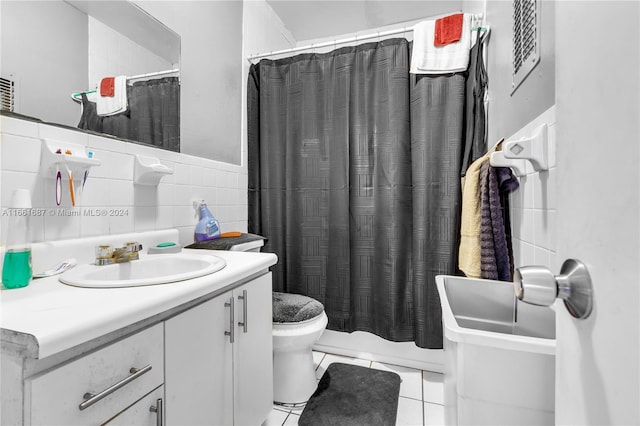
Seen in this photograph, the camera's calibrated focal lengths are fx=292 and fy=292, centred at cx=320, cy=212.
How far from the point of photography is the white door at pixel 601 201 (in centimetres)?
22

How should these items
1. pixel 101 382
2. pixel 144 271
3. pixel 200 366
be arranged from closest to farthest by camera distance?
pixel 101 382, pixel 200 366, pixel 144 271

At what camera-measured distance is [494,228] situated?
3.78 feet

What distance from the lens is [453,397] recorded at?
2.50ft

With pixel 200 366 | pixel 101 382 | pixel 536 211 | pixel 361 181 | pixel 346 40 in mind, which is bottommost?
pixel 200 366

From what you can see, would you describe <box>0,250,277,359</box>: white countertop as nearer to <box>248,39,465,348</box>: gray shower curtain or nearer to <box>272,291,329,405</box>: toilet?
<box>272,291,329,405</box>: toilet

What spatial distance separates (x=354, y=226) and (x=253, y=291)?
86 cm

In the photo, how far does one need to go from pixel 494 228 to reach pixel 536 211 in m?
0.22

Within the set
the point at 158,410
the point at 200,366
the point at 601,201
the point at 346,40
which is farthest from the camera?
the point at 346,40

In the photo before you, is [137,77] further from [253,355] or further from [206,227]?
[253,355]

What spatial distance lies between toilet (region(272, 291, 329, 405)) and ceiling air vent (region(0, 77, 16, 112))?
1168 millimetres

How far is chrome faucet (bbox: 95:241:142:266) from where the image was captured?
93 centimetres

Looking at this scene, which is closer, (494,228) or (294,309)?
(494,228)

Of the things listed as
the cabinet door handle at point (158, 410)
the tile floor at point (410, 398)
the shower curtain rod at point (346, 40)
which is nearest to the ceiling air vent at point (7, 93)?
the cabinet door handle at point (158, 410)

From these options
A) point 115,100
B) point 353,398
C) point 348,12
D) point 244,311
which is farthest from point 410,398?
point 348,12
